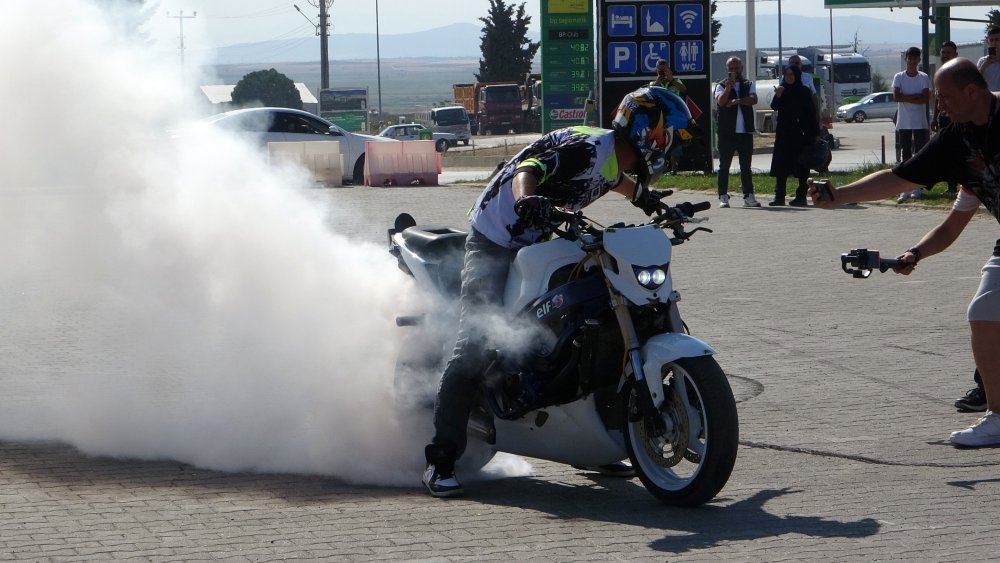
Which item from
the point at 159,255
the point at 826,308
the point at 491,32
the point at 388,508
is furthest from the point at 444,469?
the point at 491,32

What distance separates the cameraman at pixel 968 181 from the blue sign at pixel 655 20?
18534 millimetres

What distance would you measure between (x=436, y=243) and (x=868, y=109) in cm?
6516

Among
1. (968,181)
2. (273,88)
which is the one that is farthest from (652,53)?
(273,88)

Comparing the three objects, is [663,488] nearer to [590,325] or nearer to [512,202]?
[590,325]

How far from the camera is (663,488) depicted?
5.44 meters

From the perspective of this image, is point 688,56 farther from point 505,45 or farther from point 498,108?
point 505,45

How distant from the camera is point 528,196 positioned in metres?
5.32

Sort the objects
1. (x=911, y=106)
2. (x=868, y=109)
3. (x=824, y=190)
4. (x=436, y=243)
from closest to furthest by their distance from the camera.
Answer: (x=824, y=190) < (x=436, y=243) < (x=911, y=106) < (x=868, y=109)

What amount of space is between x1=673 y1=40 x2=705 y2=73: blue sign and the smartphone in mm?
19241

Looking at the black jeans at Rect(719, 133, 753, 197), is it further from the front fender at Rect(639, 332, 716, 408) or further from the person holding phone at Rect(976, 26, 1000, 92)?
the front fender at Rect(639, 332, 716, 408)

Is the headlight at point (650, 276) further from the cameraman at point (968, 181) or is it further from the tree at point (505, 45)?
the tree at point (505, 45)

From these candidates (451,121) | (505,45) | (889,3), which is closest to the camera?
(889,3)

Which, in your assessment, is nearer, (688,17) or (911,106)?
(911,106)

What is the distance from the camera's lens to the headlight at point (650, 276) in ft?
17.4
